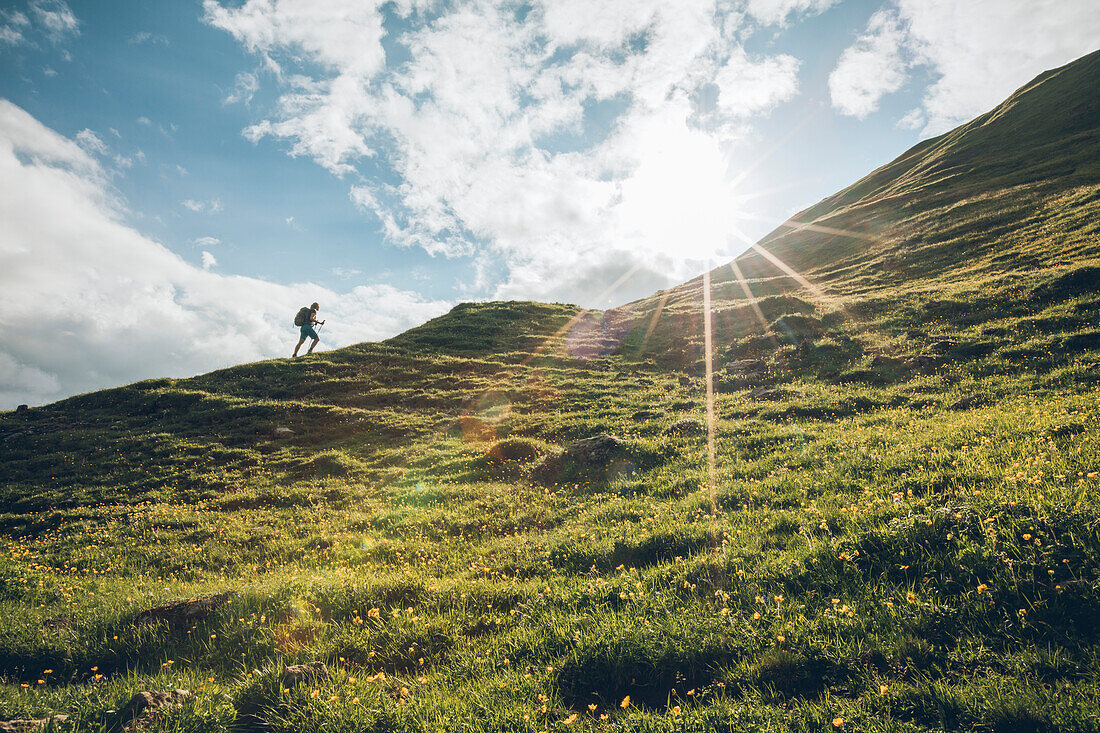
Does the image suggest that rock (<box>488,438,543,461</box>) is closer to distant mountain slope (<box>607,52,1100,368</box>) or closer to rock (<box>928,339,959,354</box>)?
distant mountain slope (<box>607,52,1100,368</box>)

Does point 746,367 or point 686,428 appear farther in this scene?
point 746,367

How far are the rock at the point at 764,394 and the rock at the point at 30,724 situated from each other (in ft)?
66.5

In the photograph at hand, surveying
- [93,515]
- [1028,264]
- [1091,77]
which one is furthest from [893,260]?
[1091,77]

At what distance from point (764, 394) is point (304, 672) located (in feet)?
62.3

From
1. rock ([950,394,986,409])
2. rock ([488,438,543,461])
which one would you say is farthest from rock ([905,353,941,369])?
rock ([488,438,543,461])

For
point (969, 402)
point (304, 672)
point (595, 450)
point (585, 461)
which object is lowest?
point (969, 402)

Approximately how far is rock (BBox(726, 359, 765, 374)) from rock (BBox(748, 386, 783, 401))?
345cm

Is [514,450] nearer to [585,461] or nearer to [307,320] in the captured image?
[585,461]

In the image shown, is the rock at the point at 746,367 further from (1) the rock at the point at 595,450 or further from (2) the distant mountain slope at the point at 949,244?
(1) the rock at the point at 595,450

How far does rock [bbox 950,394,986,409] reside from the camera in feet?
45.9

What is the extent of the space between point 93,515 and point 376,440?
33.0 ft

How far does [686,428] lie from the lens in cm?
1673

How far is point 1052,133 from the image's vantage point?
5706 centimetres

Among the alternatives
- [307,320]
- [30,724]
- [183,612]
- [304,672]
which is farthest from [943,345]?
[307,320]
